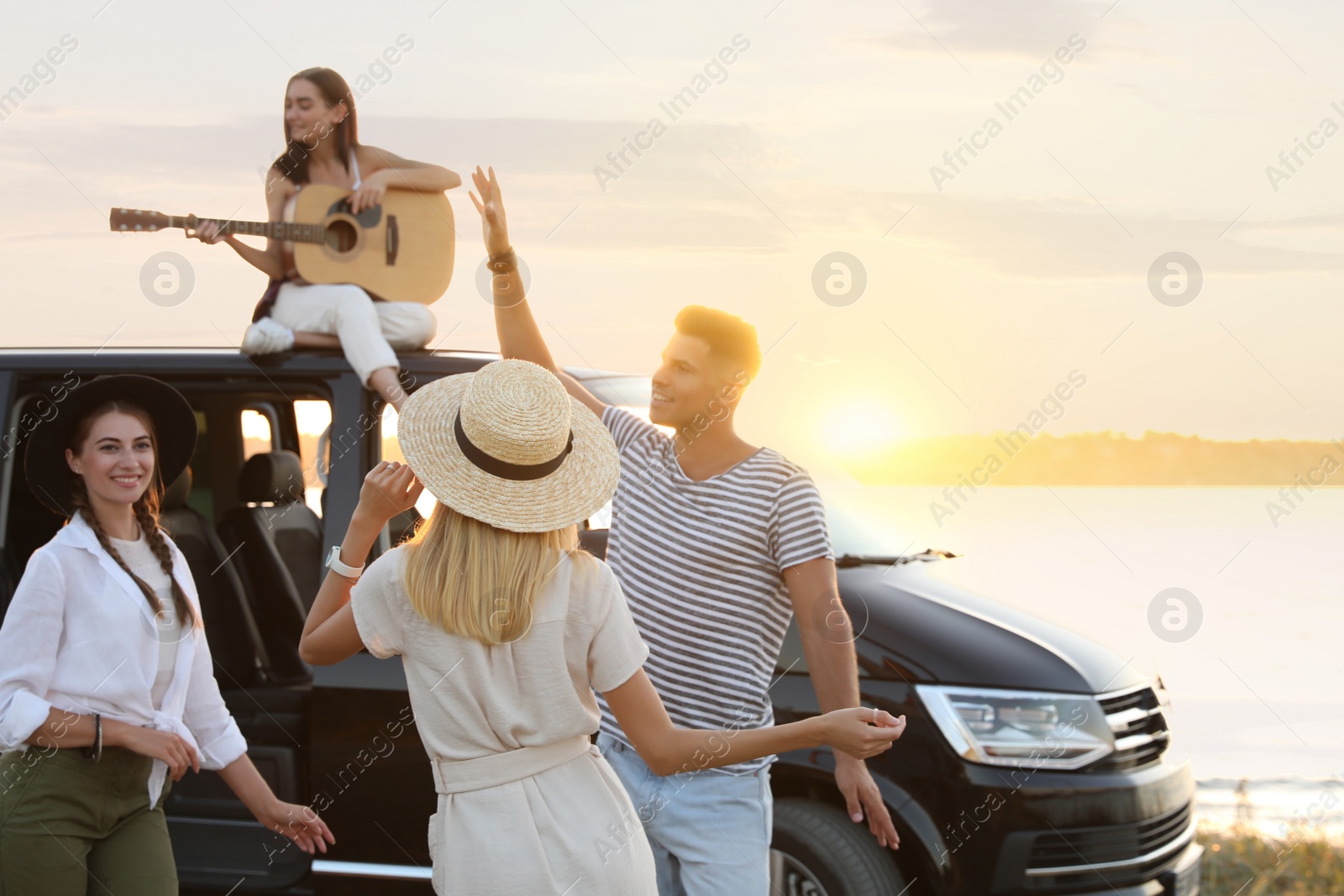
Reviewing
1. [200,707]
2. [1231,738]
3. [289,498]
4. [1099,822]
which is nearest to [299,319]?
[289,498]

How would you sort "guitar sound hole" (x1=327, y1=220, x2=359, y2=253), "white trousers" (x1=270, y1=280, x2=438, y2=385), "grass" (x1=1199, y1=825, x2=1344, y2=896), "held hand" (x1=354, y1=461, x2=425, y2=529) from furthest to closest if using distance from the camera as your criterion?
1. "grass" (x1=1199, y1=825, x2=1344, y2=896)
2. "guitar sound hole" (x1=327, y1=220, x2=359, y2=253)
3. "white trousers" (x1=270, y1=280, x2=438, y2=385)
4. "held hand" (x1=354, y1=461, x2=425, y2=529)

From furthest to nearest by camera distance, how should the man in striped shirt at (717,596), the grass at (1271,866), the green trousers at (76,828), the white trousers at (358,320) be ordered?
1. the grass at (1271,866)
2. the white trousers at (358,320)
3. the man in striped shirt at (717,596)
4. the green trousers at (76,828)

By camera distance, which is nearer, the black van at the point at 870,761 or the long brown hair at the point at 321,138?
the black van at the point at 870,761

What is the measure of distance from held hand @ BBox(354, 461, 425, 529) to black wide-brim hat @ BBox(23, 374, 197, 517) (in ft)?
4.02

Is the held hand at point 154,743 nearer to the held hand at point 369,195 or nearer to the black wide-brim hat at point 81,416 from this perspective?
the black wide-brim hat at point 81,416

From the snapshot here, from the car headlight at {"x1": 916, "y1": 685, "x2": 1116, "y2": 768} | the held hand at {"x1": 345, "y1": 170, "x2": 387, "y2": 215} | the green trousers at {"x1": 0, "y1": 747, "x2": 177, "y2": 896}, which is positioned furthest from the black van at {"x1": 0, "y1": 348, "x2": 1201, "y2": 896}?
the green trousers at {"x1": 0, "y1": 747, "x2": 177, "y2": 896}

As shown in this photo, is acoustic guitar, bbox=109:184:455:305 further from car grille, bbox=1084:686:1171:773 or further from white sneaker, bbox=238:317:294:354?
car grille, bbox=1084:686:1171:773

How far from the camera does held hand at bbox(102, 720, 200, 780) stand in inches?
113

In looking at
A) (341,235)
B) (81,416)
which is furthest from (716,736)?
(341,235)

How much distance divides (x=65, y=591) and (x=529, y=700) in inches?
55.0

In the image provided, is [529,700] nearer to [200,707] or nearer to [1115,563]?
[200,707]

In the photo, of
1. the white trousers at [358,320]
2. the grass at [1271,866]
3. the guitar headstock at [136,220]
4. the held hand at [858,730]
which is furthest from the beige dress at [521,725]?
the grass at [1271,866]

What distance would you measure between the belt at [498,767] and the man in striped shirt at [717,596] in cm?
86

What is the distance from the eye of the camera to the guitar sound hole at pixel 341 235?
16.2 feet
